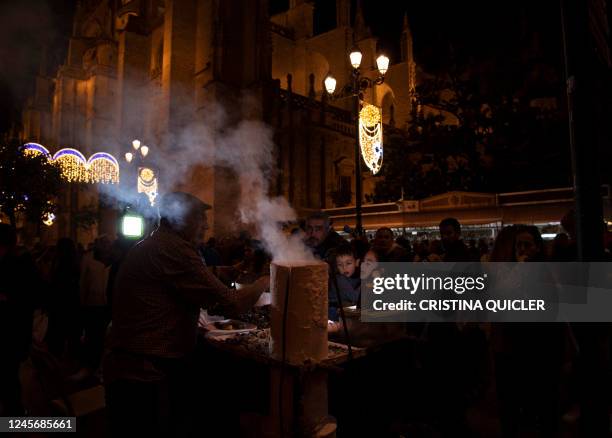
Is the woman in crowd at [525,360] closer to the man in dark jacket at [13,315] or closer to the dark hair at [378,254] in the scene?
the dark hair at [378,254]

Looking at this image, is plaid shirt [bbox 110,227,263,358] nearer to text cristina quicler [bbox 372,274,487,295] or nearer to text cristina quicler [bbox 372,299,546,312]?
text cristina quicler [bbox 372,299,546,312]

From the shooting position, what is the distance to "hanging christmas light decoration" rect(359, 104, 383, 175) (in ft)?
28.3

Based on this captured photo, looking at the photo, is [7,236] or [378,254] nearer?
[7,236]

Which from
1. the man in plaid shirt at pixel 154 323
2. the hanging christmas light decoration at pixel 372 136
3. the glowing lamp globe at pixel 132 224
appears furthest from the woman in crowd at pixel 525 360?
the glowing lamp globe at pixel 132 224

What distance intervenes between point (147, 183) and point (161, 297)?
48.2 feet

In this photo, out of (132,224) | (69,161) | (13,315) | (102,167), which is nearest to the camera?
(13,315)

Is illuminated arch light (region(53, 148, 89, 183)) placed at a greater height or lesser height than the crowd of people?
greater

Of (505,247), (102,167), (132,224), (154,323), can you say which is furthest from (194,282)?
(102,167)

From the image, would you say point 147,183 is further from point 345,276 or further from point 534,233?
point 534,233

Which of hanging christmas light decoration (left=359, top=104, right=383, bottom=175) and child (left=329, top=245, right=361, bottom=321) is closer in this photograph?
child (left=329, top=245, right=361, bottom=321)

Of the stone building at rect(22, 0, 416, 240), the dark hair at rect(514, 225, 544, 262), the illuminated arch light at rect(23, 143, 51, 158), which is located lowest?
the dark hair at rect(514, 225, 544, 262)

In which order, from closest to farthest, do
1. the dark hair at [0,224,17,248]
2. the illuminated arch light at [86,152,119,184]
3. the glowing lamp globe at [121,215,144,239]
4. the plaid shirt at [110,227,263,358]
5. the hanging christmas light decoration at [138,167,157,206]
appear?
the plaid shirt at [110,227,263,358], the dark hair at [0,224,17,248], the glowing lamp globe at [121,215,144,239], the hanging christmas light decoration at [138,167,157,206], the illuminated arch light at [86,152,119,184]

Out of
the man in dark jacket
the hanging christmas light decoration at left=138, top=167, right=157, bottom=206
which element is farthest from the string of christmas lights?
the man in dark jacket

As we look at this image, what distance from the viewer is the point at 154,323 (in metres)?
2.12
